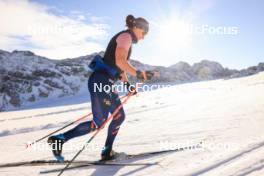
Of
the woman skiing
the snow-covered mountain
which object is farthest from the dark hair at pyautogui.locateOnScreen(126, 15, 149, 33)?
the snow-covered mountain

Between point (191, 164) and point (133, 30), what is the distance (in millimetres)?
2134

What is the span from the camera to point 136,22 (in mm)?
4387

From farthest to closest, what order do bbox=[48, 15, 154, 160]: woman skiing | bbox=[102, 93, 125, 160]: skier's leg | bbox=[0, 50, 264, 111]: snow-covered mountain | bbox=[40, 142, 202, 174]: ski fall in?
bbox=[0, 50, 264, 111]: snow-covered mountain < bbox=[102, 93, 125, 160]: skier's leg < bbox=[48, 15, 154, 160]: woman skiing < bbox=[40, 142, 202, 174]: ski

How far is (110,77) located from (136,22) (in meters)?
0.93

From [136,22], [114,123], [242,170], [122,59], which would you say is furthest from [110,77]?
[242,170]

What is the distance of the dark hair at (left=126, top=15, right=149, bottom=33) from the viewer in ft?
14.4

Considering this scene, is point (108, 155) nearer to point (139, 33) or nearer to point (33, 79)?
point (139, 33)

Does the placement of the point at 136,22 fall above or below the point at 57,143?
above

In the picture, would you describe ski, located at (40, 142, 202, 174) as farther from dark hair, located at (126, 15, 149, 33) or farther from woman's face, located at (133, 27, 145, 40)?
dark hair, located at (126, 15, 149, 33)

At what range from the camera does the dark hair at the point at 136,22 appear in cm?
439

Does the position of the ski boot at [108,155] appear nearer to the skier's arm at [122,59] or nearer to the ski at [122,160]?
the ski at [122,160]

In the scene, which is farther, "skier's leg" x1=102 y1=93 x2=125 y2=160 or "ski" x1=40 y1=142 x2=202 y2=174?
"skier's leg" x1=102 y1=93 x2=125 y2=160

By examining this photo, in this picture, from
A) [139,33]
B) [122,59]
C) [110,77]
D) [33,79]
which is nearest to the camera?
[122,59]

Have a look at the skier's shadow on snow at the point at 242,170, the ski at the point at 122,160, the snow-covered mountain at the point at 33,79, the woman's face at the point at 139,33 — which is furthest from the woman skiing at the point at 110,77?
the snow-covered mountain at the point at 33,79
